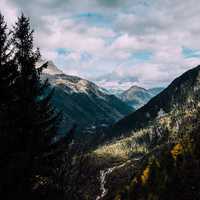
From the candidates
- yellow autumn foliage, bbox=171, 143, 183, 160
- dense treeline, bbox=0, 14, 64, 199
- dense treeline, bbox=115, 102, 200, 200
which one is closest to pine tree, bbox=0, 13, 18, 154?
dense treeline, bbox=0, 14, 64, 199

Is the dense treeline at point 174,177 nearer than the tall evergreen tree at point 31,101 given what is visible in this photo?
No

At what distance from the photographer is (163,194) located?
165000mm

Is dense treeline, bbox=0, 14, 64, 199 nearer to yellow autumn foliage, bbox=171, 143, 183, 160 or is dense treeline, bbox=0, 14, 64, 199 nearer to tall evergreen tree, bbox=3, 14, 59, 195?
tall evergreen tree, bbox=3, 14, 59, 195

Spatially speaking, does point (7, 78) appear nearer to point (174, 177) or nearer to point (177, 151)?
point (174, 177)

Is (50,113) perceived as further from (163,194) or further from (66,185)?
(163,194)

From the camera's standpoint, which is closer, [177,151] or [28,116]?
[28,116]

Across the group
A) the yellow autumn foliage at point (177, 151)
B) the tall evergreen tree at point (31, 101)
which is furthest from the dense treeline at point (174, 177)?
the tall evergreen tree at point (31, 101)

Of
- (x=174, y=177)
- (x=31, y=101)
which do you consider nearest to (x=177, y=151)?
(x=174, y=177)

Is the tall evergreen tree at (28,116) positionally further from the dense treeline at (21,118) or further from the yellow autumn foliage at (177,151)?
the yellow autumn foliage at (177,151)

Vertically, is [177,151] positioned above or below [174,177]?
above

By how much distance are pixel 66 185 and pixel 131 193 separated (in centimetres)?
17317

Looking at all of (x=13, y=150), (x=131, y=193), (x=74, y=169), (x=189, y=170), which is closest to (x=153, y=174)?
(x=131, y=193)

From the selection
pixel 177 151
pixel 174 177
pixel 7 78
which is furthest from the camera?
pixel 177 151

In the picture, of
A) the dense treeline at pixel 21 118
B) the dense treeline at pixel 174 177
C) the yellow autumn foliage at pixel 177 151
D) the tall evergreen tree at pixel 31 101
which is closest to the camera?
the dense treeline at pixel 21 118
